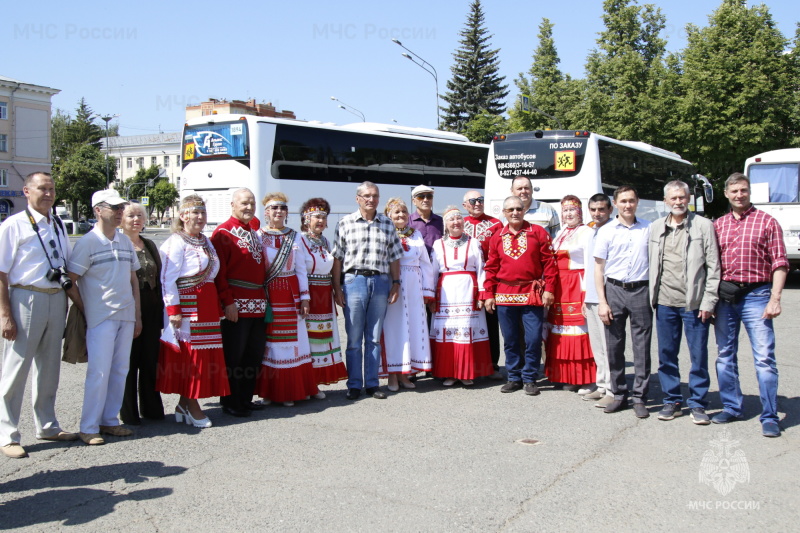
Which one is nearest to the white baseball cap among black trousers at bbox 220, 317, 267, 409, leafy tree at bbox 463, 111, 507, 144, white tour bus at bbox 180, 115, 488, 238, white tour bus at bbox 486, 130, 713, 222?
black trousers at bbox 220, 317, 267, 409

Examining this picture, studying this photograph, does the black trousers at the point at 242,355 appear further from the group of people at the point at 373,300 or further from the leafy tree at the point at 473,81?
the leafy tree at the point at 473,81

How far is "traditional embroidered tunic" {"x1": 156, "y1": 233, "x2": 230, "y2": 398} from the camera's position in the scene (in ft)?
19.5

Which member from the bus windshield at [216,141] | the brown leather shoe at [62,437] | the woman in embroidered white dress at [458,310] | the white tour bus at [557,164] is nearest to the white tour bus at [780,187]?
the white tour bus at [557,164]

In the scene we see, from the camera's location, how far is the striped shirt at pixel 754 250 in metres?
5.80

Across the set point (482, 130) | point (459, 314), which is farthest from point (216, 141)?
point (482, 130)

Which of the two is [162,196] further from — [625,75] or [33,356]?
[33,356]

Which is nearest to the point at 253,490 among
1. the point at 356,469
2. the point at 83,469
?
the point at 356,469

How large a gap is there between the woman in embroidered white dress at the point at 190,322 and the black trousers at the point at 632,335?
3408mm

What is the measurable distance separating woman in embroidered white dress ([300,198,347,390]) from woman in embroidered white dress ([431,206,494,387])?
3.73ft

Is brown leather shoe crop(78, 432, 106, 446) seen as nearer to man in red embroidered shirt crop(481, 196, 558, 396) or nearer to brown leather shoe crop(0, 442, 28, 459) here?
brown leather shoe crop(0, 442, 28, 459)

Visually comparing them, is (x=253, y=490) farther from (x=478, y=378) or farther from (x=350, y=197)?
(x=350, y=197)

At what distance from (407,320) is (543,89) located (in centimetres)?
4032

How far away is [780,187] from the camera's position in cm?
1833

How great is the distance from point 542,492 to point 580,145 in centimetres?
1473
